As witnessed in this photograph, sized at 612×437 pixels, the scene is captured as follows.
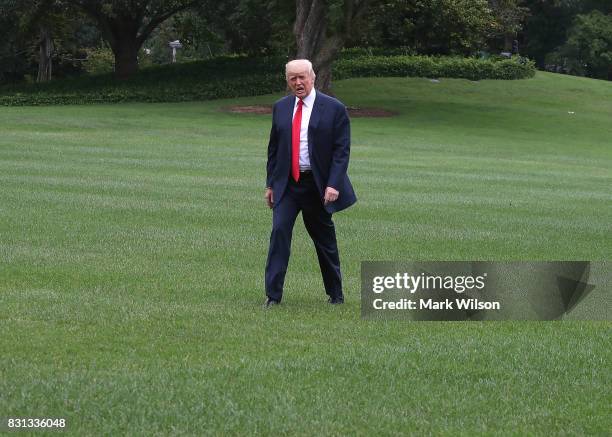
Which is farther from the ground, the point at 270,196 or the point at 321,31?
the point at 321,31

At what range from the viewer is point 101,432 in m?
6.04

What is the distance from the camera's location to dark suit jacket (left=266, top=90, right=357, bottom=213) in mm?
9680

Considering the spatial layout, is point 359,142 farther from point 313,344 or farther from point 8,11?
point 313,344

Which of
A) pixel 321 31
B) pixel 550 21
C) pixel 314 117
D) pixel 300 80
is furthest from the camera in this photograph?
pixel 550 21

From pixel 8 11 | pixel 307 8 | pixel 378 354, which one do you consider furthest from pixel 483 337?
pixel 8 11

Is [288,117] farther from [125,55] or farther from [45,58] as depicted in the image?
[45,58]

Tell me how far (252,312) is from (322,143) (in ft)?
4.85

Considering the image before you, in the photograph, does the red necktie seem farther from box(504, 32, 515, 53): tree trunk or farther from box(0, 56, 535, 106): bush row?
box(504, 32, 515, 53): tree trunk

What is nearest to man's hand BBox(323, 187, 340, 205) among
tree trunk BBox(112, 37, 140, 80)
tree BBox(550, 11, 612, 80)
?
tree trunk BBox(112, 37, 140, 80)

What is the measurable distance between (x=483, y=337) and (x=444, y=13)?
42.6 m

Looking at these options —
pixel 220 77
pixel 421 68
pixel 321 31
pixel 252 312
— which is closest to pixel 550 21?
pixel 421 68

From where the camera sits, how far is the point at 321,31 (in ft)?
154

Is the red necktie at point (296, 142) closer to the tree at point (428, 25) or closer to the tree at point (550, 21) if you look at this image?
the tree at point (428, 25)

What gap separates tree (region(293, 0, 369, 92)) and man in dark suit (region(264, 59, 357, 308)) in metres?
36.0
